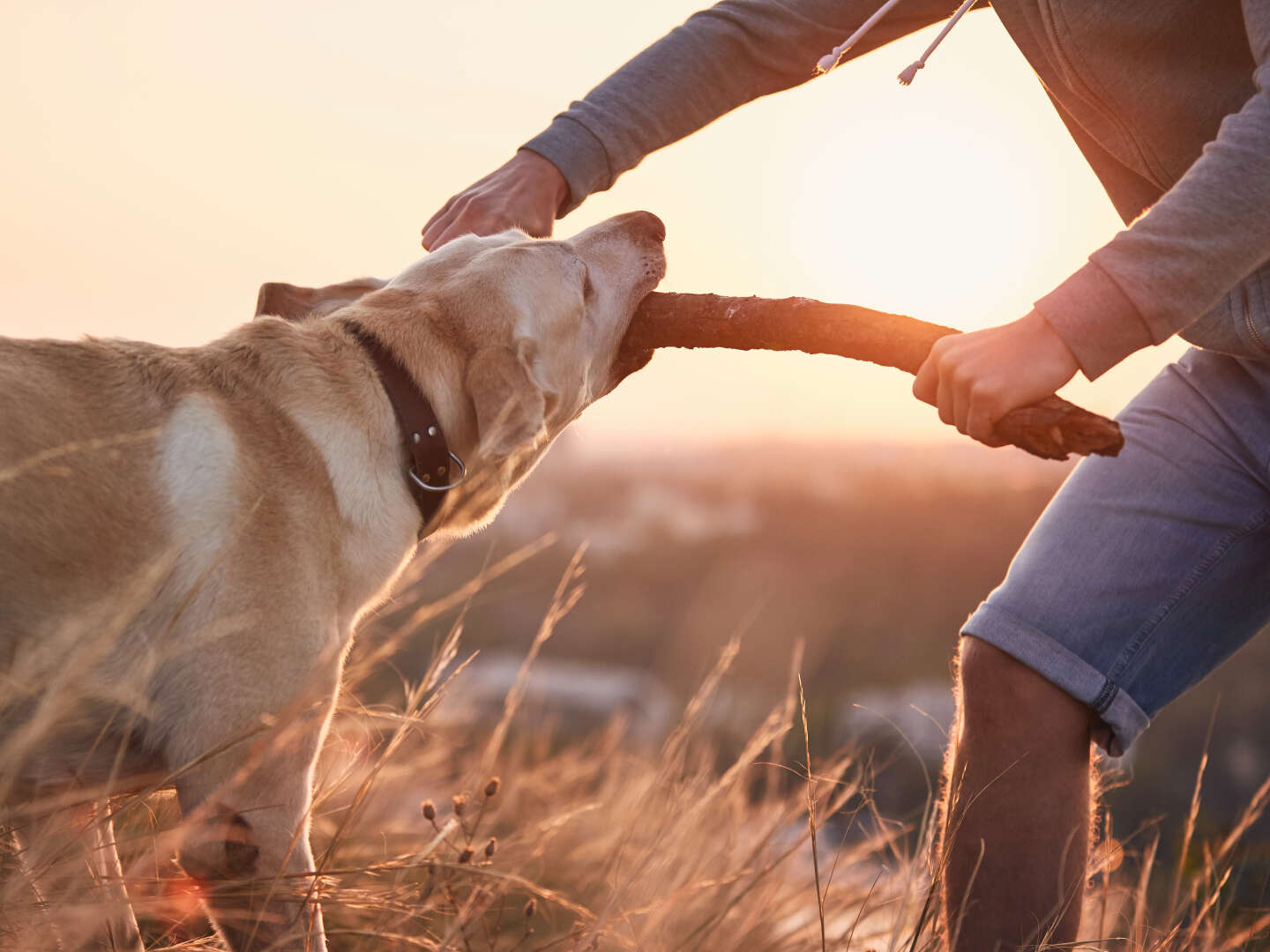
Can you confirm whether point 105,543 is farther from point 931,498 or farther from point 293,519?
point 931,498

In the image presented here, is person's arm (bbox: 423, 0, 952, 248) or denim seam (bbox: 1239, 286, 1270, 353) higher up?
person's arm (bbox: 423, 0, 952, 248)

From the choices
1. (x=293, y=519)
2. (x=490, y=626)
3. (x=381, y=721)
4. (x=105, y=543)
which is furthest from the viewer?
(x=490, y=626)

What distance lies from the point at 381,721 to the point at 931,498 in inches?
943

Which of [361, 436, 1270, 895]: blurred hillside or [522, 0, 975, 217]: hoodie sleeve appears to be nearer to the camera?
[522, 0, 975, 217]: hoodie sleeve

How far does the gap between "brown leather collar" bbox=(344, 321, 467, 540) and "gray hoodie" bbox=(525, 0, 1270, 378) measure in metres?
0.92

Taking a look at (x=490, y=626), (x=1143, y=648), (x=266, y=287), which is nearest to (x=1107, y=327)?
(x=1143, y=648)

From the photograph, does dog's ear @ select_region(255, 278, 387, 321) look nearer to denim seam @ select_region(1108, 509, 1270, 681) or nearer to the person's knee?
the person's knee

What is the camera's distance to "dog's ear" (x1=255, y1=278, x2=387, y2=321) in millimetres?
3100

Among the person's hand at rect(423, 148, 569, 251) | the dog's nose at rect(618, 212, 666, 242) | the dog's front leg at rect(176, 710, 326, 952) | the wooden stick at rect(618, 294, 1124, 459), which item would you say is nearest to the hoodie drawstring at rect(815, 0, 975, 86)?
the wooden stick at rect(618, 294, 1124, 459)

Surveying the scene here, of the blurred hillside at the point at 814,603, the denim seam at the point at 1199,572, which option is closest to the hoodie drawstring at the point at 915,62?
the denim seam at the point at 1199,572

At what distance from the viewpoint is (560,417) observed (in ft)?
9.93

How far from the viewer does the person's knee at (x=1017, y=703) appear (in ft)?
7.47

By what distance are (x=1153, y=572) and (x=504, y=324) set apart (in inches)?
67.9

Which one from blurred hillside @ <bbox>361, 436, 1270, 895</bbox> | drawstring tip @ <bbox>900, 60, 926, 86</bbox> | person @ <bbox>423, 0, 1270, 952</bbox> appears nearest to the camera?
person @ <bbox>423, 0, 1270, 952</bbox>
